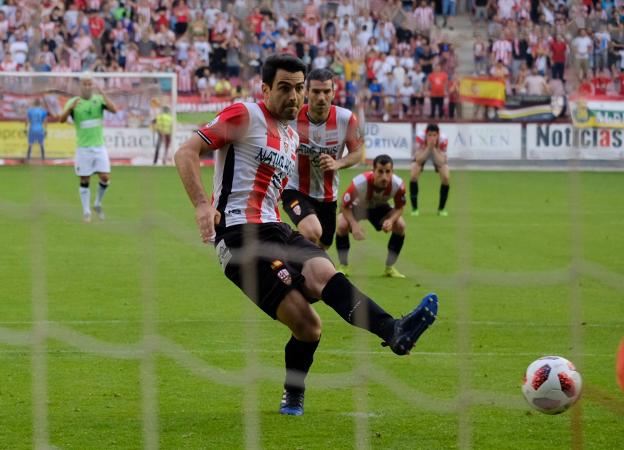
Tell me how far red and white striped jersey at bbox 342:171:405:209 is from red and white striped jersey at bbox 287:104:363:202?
7.97ft

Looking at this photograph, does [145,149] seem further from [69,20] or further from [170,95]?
[69,20]

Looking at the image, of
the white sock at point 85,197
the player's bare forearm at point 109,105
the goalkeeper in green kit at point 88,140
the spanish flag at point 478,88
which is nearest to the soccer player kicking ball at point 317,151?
the spanish flag at point 478,88

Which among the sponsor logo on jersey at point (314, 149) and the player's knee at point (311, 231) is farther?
the sponsor logo on jersey at point (314, 149)

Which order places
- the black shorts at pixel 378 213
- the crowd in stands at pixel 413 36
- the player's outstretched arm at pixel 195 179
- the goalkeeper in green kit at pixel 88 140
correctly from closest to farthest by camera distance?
the crowd in stands at pixel 413 36
the player's outstretched arm at pixel 195 179
the black shorts at pixel 378 213
the goalkeeper in green kit at pixel 88 140

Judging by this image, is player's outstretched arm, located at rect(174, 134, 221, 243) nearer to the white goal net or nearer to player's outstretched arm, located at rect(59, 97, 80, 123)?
player's outstretched arm, located at rect(59, 97, 80, 123)

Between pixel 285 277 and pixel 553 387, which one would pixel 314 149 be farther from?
pixel 553 387

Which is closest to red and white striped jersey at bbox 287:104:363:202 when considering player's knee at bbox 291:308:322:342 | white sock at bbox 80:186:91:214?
player's knee at bbox 291:308:322:342

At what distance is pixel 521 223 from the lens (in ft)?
60.1

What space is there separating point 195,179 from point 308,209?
358 cm

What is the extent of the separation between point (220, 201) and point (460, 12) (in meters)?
2.33

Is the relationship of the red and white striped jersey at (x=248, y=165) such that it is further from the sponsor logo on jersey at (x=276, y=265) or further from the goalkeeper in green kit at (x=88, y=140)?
the goalkeeper in green kit at (x=88, y=140)

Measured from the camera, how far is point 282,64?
6387mm

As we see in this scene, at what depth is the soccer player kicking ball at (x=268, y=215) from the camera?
246 inches

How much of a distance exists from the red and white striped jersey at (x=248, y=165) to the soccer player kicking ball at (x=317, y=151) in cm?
295
